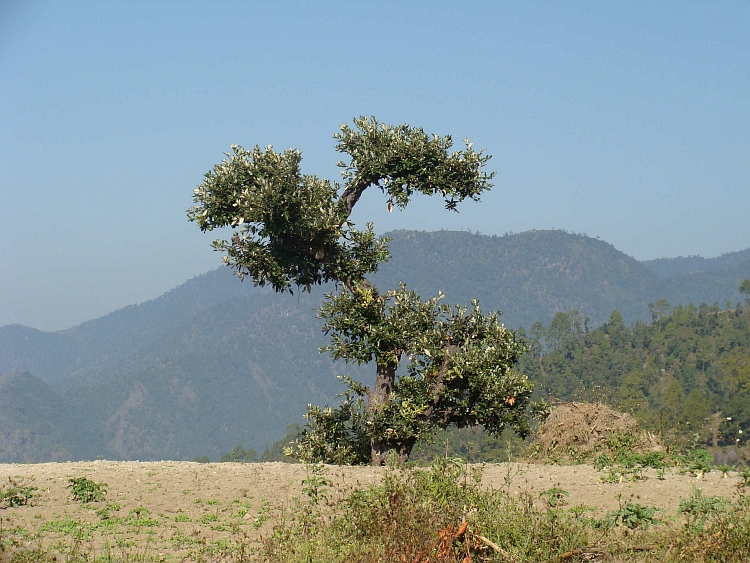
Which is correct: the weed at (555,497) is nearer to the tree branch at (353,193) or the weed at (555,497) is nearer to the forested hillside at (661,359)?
the tree branch at (353,193)

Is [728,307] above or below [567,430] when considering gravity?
above

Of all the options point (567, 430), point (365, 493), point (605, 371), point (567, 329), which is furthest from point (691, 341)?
point (365, 493)

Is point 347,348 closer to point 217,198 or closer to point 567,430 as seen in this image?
point 217,198

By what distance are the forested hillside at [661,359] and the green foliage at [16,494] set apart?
9710 centimetres

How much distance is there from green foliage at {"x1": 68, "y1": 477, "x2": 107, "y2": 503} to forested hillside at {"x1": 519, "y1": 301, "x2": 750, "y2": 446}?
317 feet

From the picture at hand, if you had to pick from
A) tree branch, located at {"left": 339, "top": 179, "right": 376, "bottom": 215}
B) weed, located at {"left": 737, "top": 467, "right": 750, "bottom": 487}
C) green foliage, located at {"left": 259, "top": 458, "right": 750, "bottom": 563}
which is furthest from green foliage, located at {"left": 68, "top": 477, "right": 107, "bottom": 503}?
weed, located at {"left": 737, "top": 467, "right": 750, "bottom": 487}

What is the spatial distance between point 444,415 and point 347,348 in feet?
7.52

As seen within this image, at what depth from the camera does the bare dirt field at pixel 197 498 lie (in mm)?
9211

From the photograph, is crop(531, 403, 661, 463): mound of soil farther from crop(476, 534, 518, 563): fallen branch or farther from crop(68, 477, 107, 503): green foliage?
crop(68, 477, 107, 503): green foliage

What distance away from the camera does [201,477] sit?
12375mm

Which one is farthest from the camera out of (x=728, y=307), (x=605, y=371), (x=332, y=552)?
(x=728, y=307)

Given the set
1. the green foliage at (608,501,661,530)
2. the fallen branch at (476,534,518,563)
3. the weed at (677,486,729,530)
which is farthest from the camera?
the green foliage at (608,501,661,530)

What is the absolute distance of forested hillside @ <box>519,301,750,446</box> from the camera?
11156 centimetres

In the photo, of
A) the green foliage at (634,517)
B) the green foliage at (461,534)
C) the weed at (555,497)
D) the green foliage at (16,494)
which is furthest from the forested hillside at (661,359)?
the green foliage at (16,494)
